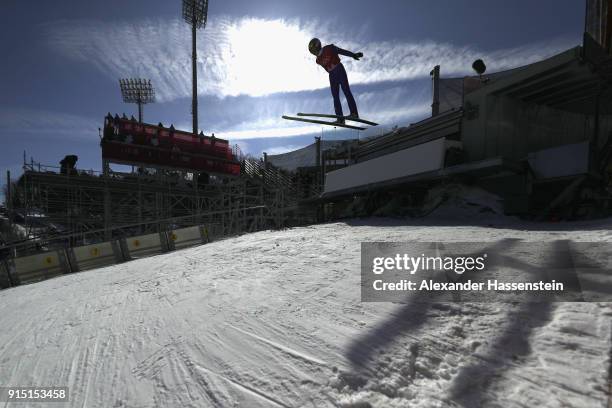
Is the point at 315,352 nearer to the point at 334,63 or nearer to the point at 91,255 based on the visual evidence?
the point at 334,63

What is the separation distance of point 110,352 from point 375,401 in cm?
260

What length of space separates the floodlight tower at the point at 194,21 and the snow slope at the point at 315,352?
83.5 feet

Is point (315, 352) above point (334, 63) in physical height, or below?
below

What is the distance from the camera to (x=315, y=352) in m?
2.36

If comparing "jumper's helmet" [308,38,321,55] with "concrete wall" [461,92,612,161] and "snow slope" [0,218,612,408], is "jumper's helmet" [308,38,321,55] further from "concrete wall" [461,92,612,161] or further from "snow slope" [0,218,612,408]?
"snow slope" [0,218,612,408]

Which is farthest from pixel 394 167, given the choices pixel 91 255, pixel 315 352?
pixel 91 255

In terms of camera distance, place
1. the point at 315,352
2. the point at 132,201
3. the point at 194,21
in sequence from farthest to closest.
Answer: the point at 194,21, the point at 132,201, the point at 315,352

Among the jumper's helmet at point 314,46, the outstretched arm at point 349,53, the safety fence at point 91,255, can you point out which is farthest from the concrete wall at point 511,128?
the safety fence at point 91,255

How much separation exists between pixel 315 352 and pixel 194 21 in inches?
1352

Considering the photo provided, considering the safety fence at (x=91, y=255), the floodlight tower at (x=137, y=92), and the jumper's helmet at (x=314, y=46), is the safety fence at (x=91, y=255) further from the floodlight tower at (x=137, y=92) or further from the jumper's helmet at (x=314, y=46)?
the floodlight tower at (x=137, y=92)

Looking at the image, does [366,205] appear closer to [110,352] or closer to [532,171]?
[532,171]

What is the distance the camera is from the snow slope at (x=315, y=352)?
1.80 m

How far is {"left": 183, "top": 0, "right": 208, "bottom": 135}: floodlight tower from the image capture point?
26844 millimetres

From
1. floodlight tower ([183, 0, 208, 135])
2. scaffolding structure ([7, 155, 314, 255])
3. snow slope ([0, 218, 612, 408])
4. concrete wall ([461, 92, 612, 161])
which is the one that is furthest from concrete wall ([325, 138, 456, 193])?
floodlight tower ([183, 0, 208, 135])
